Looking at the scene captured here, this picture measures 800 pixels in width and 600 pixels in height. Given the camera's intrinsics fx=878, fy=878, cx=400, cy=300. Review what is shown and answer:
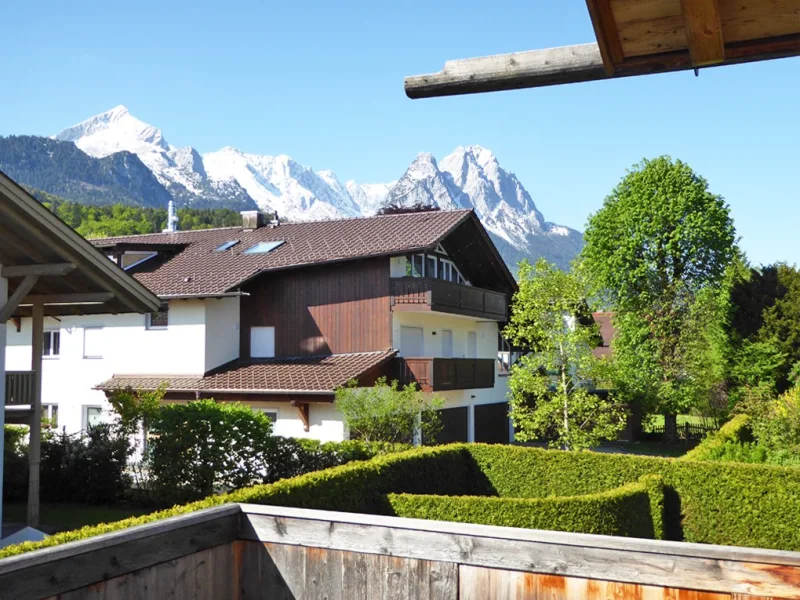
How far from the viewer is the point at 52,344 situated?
32.2m

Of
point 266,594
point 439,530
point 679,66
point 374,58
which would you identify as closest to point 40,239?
Result: point 374,58

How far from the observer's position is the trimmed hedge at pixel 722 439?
20.4 metres

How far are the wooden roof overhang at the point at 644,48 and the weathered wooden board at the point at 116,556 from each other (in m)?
3.38

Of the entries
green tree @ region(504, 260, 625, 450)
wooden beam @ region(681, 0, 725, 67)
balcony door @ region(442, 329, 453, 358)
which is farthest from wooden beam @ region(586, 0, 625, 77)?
balcony door @ region(442, 329, 453, 358)

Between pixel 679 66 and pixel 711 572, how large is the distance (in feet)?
→ 10.4

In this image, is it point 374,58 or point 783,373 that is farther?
point 783,373

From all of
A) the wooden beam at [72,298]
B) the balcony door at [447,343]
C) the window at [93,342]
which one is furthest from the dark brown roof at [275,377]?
the wooden beam at [72,298]

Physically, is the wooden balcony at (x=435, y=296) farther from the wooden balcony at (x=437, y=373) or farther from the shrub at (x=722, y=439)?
the shrub at (x=722, y=439)

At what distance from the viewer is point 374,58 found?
12.8 metres

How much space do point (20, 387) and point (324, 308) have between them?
50.1 feet

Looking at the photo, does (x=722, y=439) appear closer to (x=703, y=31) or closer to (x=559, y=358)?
(x=559, y=358)

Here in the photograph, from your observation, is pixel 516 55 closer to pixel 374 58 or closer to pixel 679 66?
pixel 679 66

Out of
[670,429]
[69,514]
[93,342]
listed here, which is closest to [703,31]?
[69,514]

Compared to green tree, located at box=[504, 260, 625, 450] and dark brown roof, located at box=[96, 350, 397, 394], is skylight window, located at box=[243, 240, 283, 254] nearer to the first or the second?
dark brown roof, located at box=[96, 350, 397, 394]
